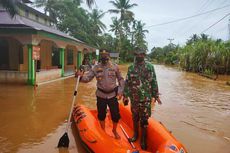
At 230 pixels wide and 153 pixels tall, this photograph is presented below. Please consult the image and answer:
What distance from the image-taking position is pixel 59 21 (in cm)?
3872

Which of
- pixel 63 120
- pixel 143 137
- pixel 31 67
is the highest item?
pixel 31 67

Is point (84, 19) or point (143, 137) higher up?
point (84, 19)

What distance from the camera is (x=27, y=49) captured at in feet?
54.0

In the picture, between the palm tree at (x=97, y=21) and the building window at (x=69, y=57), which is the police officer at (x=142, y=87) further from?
the palm tree at (x=97, y=21)

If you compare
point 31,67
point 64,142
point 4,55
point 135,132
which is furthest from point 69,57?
point 135,132

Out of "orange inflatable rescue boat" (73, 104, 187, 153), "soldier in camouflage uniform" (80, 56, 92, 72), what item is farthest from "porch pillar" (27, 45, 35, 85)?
"soldier in camouflage uniform" (80, 56, 92, 72)

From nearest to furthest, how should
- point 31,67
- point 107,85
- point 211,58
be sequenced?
point 107,85, point 31,67, point 211,58

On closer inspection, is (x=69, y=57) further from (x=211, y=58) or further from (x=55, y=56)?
(x=211, y=58)

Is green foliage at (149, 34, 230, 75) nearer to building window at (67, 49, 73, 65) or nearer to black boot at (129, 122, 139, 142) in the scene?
building window at (67, 49, 73, 65)

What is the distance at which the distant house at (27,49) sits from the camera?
→ 13.6 m

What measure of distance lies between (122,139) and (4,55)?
13.7 metres

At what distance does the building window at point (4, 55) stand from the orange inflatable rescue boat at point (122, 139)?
40.2 ft

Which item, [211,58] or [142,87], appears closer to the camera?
[142,87]

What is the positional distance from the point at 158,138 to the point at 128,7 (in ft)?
151
